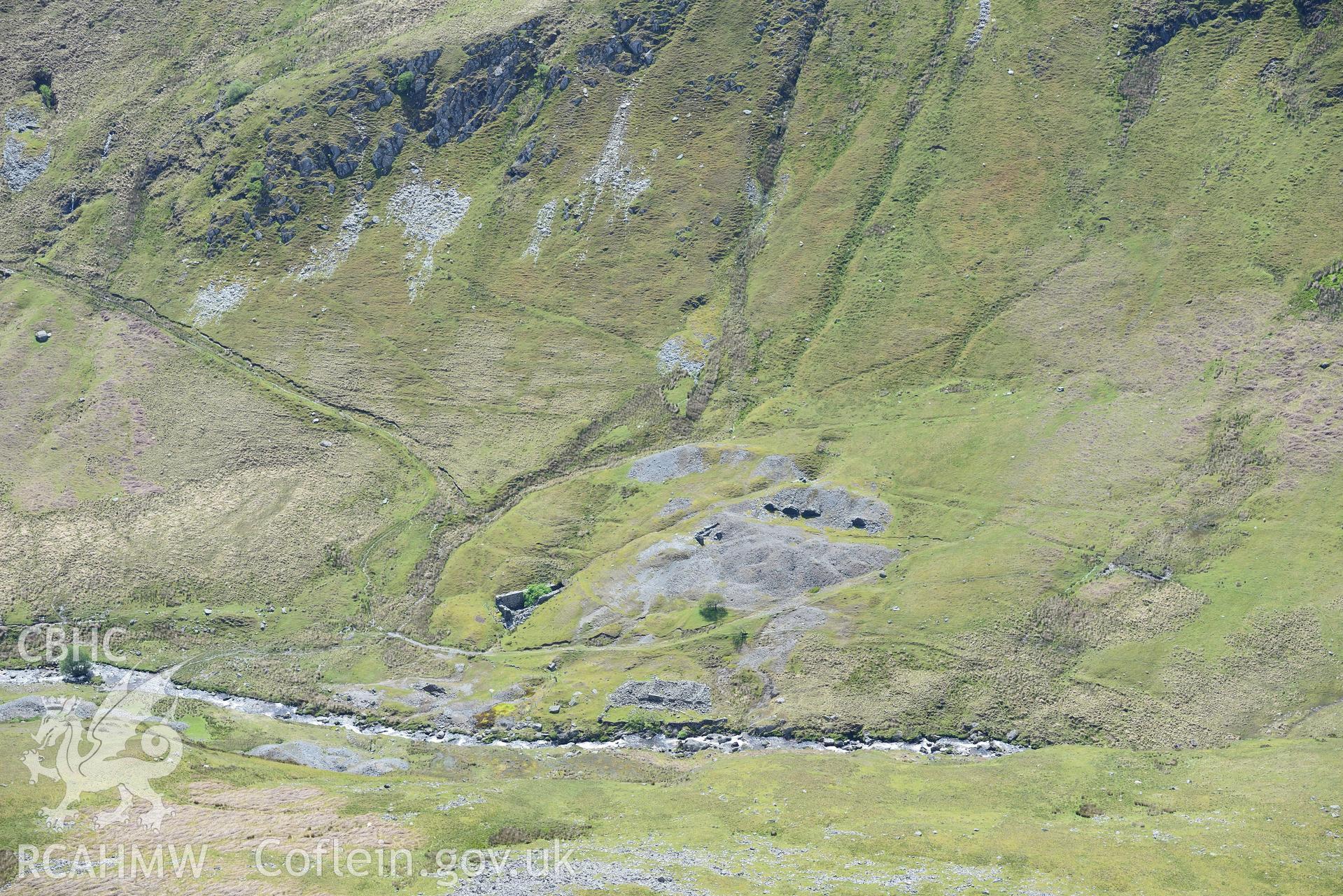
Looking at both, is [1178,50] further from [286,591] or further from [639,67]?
[286,591]

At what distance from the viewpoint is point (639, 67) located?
6585 inches

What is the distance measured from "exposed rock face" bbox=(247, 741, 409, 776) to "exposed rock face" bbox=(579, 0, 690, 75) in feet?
369

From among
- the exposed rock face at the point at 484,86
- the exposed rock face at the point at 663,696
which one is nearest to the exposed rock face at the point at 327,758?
the exposed rock face at the point at 663,696

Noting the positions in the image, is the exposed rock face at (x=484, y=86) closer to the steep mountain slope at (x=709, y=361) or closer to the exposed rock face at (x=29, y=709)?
the steep mountain slope at (x=709, y=361)

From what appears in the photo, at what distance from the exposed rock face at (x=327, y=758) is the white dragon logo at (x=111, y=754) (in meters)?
8.69

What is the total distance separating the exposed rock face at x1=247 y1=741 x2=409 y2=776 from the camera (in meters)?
101

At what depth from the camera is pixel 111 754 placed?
315 ft

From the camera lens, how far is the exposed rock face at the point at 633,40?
168 meters

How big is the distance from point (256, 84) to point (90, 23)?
46.8 meters

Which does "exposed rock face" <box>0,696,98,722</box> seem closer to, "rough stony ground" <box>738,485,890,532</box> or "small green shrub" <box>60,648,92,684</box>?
"small green shrub" <box>60,648,92,684</box>

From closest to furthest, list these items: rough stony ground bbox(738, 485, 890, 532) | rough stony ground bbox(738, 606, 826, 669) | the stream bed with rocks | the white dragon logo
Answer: the white dragon logo < the stream bed with rocks < rough stony ground bbox(738, 606, 826, 669) < rough stony ground bbox(738, 485, 890, 532)

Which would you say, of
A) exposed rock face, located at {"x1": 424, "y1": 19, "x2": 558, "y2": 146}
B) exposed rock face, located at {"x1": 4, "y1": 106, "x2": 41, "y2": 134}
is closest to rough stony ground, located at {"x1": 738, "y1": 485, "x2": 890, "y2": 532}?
exposed rock face, located at {"x1": 424, "y1": 19, "x2": 558, "y2": 146}

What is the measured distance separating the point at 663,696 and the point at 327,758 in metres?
33.2

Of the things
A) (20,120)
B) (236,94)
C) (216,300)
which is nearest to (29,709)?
(216,300)
